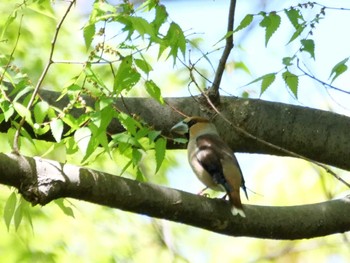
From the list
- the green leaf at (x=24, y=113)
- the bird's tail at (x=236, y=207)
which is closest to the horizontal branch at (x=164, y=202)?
the bird's tail at (x=236, y=207)

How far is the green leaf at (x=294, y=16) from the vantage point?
3793 mm

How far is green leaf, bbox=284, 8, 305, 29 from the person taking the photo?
12.4 feet

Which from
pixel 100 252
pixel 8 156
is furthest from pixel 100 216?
pixel 8 156

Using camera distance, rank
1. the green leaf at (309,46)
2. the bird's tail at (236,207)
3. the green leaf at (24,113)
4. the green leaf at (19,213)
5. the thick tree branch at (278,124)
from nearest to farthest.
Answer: the green leaf at (24,113) → the green leaf at (19,213) → the green leaf at (309,46) → the bird's tail at (236,207) → the thick tree branch at (278,124)

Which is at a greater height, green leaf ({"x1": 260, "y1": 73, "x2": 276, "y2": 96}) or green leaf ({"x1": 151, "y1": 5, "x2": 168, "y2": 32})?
green leaf ({"x1": 151, "y1": 5, "x2": 168, "y2": 32})

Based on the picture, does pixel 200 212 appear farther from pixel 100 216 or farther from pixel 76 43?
pixel 76 43

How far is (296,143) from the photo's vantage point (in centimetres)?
469

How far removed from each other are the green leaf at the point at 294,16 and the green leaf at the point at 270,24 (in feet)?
Answer: 0.21

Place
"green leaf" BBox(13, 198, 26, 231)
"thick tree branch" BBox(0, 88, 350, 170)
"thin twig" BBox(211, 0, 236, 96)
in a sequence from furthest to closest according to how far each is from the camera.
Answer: "thick tree branch" BBox(0, 88, 350, 170) → "thin twig" BBox(211, 0, 236, 96) → "green leaf" BBox(13, 198, 26, 231)

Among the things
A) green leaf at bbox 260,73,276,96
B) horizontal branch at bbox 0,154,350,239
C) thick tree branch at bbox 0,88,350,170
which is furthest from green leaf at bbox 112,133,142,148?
thick tree branch at bbox 0,88,350,170

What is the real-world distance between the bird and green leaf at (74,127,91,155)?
1.24 m

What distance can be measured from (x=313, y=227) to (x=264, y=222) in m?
0.34

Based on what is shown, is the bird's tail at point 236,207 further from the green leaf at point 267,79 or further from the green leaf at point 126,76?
the green leaf at point 126,76

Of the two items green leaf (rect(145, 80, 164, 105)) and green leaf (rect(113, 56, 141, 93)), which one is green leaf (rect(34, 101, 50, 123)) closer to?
green leaf (rect(113, 56, 141, 93))
